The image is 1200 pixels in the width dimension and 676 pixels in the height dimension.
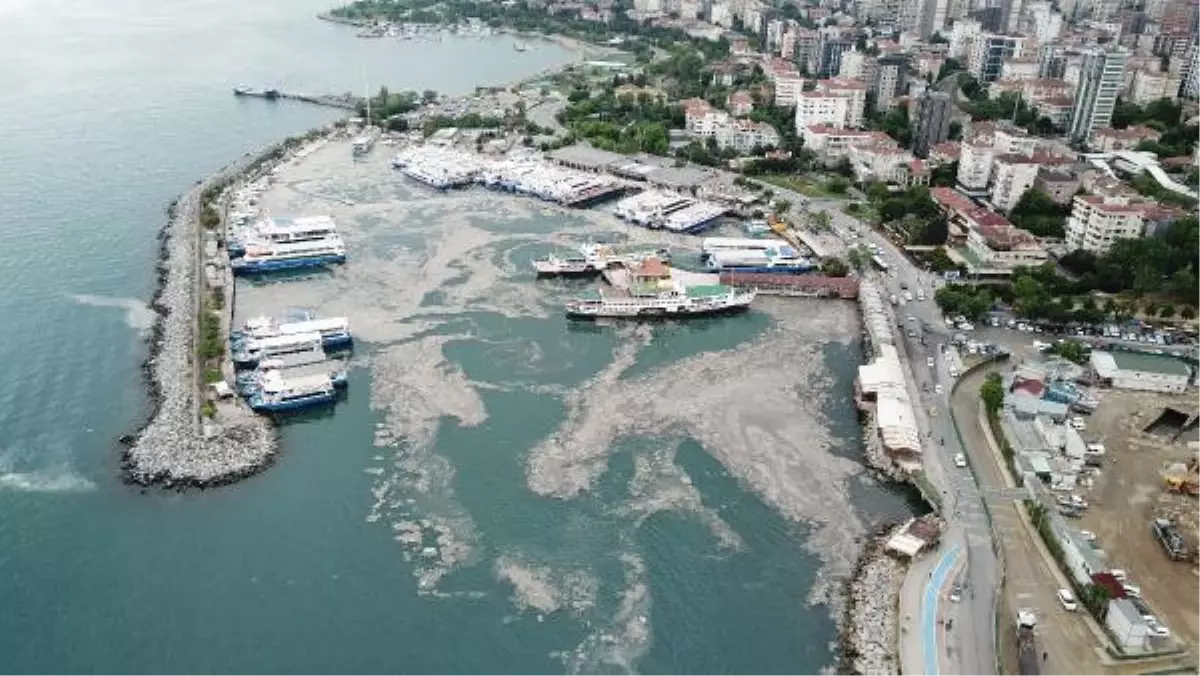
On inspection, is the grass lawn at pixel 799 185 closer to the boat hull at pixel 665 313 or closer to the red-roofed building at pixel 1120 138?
the boat hull at pixel 665 313

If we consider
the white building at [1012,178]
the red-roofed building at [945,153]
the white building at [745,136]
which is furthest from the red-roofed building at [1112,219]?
the white building at [745,136]

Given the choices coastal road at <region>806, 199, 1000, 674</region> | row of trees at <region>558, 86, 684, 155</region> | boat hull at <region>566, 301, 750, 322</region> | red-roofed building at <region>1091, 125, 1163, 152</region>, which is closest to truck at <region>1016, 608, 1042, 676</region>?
coastal road at <region>806, 199, 1000, 674</region>

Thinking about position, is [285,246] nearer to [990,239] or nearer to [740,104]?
[990,239]

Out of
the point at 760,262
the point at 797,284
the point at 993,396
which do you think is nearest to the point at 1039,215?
the point at 797,284

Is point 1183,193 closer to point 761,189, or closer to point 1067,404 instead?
point 761,189

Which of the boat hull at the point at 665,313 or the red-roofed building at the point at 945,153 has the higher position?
the red-roofed building at the point at 945,153

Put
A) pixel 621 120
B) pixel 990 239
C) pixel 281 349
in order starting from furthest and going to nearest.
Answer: pixel 621 120 → pixel 990 239 → pixel 281 349
